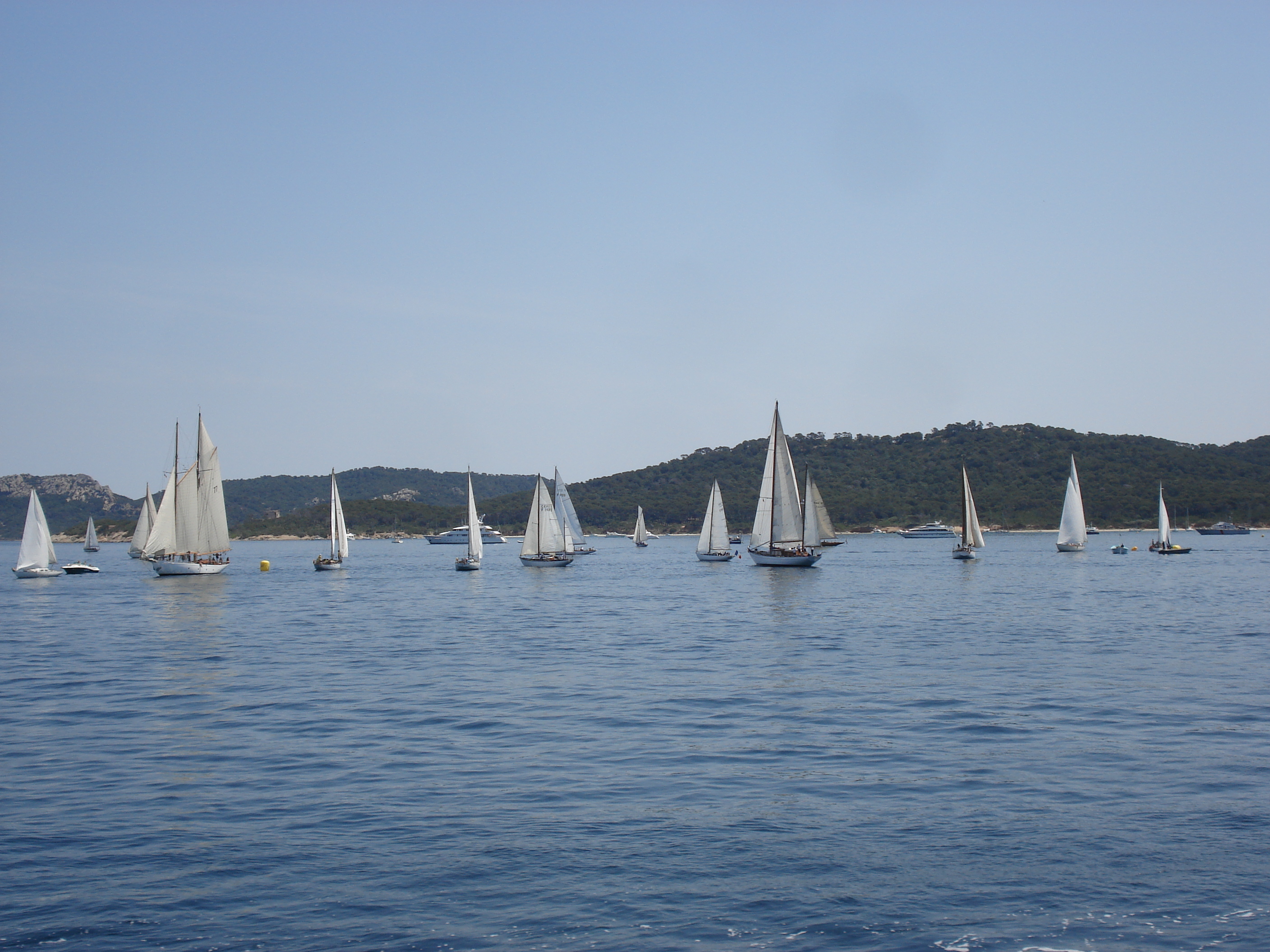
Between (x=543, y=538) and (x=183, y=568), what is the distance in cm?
3289

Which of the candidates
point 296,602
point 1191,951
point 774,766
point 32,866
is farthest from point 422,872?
point 296,602

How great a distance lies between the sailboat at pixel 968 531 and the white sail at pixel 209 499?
69096 mm

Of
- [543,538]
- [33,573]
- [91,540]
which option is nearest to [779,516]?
[543,538]

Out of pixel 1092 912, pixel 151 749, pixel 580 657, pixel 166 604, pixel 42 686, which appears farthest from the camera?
pixel 166 604

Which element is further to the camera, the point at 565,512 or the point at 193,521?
the point at 565,512

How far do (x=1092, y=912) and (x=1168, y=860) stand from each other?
2291 millimetres

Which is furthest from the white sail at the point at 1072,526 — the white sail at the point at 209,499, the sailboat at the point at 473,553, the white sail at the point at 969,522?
the white sail at the point at 209,499

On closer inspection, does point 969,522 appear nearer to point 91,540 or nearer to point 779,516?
point 779,516

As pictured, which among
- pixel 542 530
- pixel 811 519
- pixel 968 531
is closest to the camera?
pixel 542 530

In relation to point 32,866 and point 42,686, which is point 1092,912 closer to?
point 32,866

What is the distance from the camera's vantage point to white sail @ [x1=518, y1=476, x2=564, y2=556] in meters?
98.8

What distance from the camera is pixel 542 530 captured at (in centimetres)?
10000

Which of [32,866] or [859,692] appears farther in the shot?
[859,692]

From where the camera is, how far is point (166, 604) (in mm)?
60500
